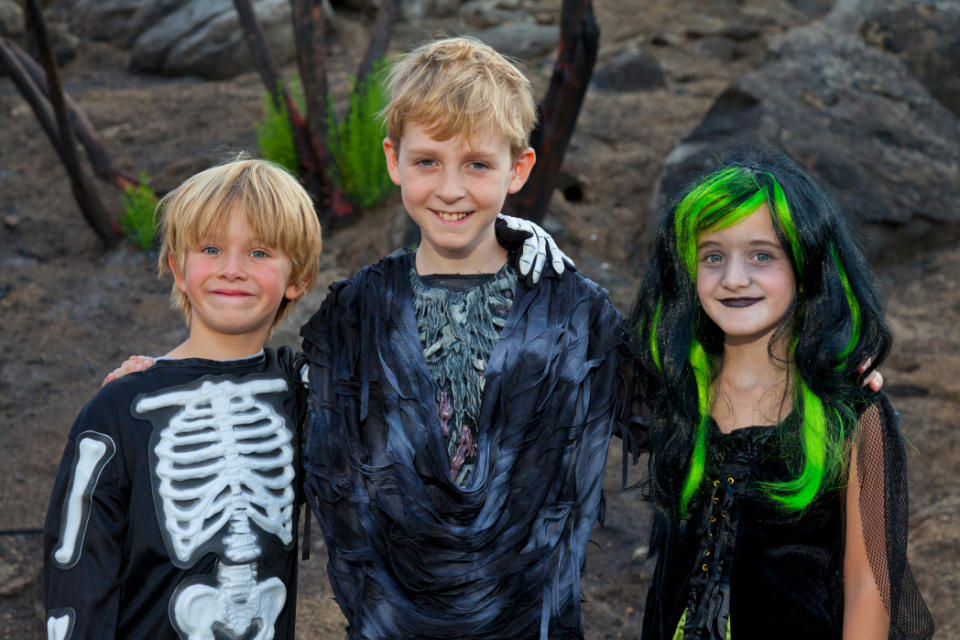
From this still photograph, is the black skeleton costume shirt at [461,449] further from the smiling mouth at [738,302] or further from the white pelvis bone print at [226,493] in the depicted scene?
the smiling mouth at [738,302]

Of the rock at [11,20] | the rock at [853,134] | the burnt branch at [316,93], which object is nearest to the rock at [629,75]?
the rock at [853,134]

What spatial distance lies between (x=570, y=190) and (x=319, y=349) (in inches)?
173

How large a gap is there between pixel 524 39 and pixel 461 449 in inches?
278

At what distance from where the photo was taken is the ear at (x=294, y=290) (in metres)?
2.32

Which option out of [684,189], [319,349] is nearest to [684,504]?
[684,189]

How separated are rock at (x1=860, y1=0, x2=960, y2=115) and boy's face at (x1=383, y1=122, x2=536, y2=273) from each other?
226 inches

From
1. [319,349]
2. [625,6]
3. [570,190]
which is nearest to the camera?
[319,349]

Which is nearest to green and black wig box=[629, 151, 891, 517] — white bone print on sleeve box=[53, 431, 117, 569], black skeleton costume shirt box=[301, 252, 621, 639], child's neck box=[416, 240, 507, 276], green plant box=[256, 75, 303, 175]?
black skeleton costume shirt box=[301, 252, 621, 639]

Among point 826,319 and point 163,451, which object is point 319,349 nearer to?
point 163,451

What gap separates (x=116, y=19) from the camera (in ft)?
29.5

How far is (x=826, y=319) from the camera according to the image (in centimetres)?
204

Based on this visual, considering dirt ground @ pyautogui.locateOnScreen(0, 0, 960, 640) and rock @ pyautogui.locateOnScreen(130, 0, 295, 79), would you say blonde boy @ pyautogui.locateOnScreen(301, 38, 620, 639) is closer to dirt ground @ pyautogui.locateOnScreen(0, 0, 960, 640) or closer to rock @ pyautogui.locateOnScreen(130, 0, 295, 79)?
dirt ground @ pyautogui.locateOnScreen(0, 0, 960, 640)

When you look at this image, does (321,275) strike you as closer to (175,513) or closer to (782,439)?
(175,513)

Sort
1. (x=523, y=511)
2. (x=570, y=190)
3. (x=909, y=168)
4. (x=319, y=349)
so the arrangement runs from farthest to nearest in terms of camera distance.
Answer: (x=570, y=190)
(x=909, y=168)
(x=319, y=349)
(x=523, y=511)
